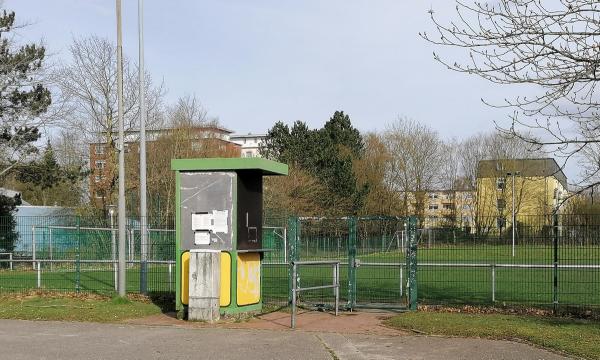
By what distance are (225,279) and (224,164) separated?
7.10ft

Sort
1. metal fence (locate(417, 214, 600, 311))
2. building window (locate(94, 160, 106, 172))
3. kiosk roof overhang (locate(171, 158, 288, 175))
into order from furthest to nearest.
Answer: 1. building window (locate(94, 160, 106, 172))
2. metal fence (locate(417, 214, 600, 311))
3. kiosk roof overhang (locate(171, 158, 288, 175))

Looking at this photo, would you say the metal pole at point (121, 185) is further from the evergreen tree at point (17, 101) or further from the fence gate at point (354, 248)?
the evergreen tree at point (17, 101)

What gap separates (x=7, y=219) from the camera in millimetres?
26062

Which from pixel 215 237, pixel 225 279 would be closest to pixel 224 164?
pixel 215 237

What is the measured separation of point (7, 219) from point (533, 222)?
19.5 meters

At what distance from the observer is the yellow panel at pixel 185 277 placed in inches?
526

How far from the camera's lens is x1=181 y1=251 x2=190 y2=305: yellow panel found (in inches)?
526

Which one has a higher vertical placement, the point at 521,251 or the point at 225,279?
the point at 521,251

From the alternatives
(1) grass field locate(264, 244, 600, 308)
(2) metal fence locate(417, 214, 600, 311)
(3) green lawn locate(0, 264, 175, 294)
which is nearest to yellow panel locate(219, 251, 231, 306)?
(1) grass field locate(264, 244, 600, 308)

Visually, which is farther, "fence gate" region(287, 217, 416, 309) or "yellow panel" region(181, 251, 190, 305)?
"fence gate" region(287, 217, 416, 309)

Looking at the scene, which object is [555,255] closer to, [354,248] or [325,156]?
[354,248]

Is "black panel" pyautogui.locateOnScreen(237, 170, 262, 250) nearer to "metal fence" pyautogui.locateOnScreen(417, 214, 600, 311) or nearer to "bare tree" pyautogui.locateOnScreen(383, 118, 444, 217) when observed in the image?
"metal fence" pyautogui.locateOnScreen(417, 214, 600, 311)

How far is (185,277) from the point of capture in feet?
44.3

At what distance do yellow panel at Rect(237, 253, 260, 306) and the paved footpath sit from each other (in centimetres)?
128
